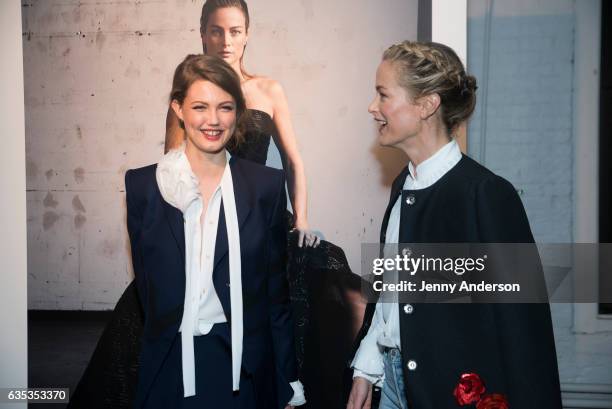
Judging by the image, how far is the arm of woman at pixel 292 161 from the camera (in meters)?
2.40

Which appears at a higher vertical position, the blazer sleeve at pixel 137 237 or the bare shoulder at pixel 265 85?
the bare shoulder at pixel 265 85

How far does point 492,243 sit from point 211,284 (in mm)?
977

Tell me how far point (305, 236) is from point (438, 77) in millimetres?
1050

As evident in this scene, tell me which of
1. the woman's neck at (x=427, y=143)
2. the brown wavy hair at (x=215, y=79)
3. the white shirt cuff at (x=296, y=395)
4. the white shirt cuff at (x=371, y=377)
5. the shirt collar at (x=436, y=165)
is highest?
the brown wavy hair at (x=215, y=79)

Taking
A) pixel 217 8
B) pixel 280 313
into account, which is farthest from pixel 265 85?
pixel 280 313

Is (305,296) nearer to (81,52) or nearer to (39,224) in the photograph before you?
(39,224)

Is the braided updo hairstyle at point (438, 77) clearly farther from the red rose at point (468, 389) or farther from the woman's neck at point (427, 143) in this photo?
the red rose at point (468, 389)

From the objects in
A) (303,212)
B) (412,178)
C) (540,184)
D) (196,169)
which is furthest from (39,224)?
(540,184)

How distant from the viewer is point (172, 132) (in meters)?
2.41

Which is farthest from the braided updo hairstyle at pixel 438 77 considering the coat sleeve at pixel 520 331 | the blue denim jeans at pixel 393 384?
the blue denim jeans at pixel 393 384

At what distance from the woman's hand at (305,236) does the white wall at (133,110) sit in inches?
2.6

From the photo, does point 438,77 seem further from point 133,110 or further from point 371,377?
point 133,110

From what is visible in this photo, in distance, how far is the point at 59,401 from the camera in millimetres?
2521

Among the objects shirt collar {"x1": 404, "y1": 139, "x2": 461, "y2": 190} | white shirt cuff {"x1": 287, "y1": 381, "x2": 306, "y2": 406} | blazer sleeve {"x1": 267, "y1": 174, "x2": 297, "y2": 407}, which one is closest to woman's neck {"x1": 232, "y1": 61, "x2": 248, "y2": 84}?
blazer sleeve {"x1": 267, "y1": 174, "x2": 297, "y2": 407}
